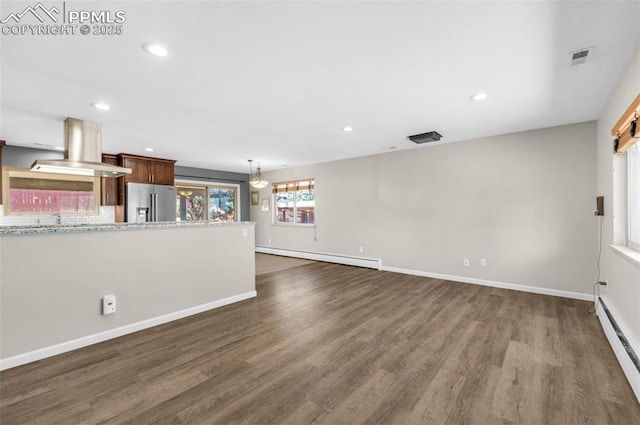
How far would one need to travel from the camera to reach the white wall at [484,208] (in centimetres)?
371

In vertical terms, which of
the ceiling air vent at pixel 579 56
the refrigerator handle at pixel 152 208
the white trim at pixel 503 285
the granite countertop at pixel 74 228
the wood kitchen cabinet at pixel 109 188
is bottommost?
the white trim at pixel 503 285

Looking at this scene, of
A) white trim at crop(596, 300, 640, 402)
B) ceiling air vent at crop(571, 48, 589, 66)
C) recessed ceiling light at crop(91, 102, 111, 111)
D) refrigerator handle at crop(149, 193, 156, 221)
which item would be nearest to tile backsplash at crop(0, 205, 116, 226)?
refrigerator handle at crop(149, 193, 156, 221)

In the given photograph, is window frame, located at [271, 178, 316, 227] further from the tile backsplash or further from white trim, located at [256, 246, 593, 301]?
the tile backsplash

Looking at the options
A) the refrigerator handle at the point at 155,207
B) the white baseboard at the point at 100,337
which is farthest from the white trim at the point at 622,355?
the refrigerator handle at the point at 155,207

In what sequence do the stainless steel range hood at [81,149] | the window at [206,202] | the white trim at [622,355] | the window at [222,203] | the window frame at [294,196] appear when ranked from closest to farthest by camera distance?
the white trim at [622,355] → the stainless steel range hood at [81,149] → the window frame at [294,196] → the window at [206,202] → the window at [222,203]

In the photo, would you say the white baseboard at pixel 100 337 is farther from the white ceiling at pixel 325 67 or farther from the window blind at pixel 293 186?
the window blind at pixel 293 186

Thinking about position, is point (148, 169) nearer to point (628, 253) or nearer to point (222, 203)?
point (222, 203)

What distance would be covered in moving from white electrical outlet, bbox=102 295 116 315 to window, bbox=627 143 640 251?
4849 mm

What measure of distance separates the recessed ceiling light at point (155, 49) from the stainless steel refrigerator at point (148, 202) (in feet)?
14.6

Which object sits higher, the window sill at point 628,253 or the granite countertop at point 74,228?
the granite countertop at point 74,228

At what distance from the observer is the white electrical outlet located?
2.68 metres

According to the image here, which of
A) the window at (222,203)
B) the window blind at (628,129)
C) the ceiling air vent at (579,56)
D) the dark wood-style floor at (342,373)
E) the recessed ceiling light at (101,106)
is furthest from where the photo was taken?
the window at (222,203)

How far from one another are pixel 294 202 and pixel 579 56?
Answer: 6312 millimetres

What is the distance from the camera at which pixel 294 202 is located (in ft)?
25.3
